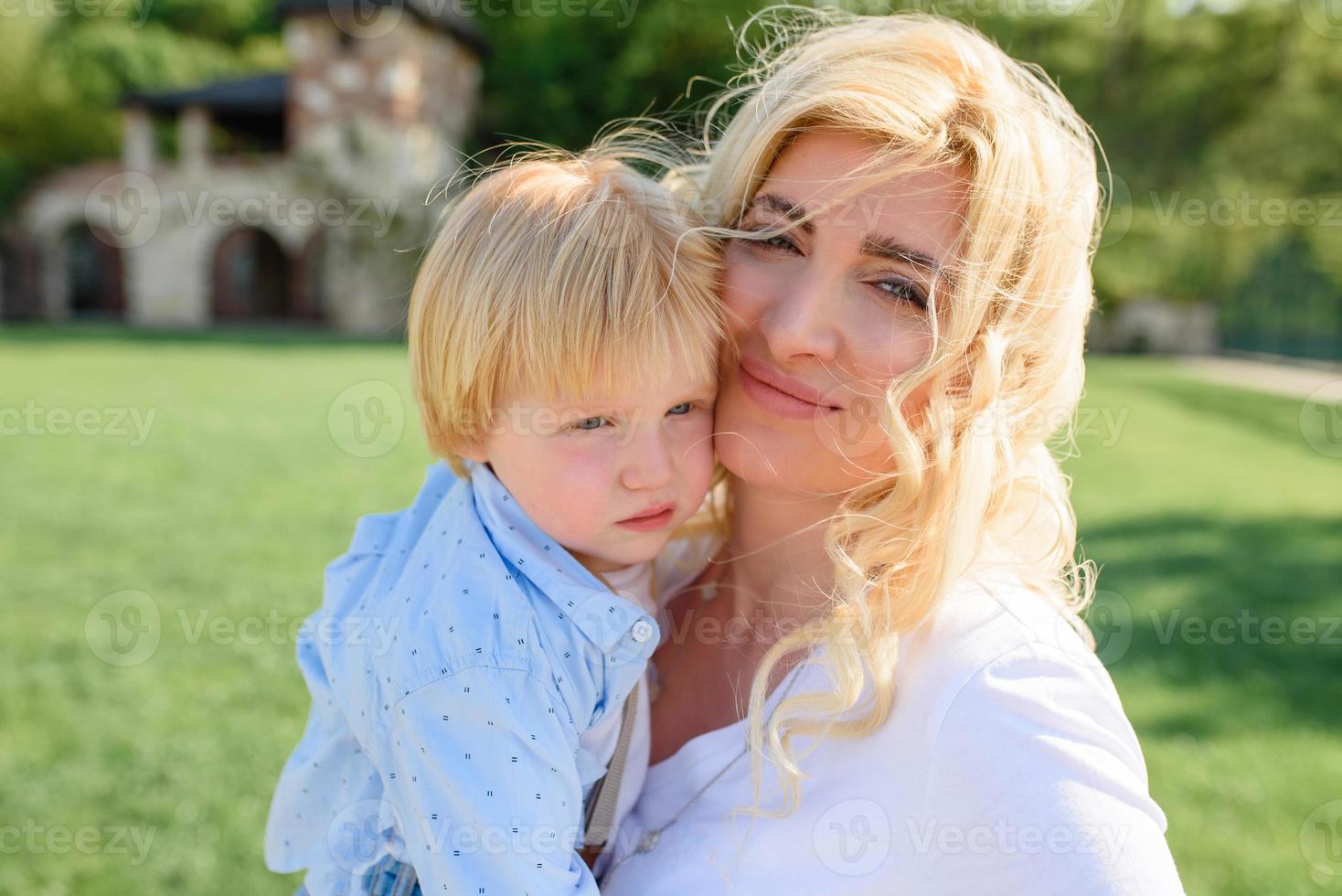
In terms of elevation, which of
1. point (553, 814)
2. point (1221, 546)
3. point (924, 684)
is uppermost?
point (924, 684)

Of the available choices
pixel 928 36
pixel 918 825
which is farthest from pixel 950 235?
pixel 918 825

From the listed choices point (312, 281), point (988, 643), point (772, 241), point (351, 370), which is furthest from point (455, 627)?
point (312, 281)

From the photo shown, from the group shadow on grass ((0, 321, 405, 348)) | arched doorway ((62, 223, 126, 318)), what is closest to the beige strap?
shadow on grass ((0, 321, 405, 348))

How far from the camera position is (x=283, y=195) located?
2509 centimetres

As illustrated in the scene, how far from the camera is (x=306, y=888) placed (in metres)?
1.82

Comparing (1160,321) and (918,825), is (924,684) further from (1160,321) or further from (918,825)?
(1160,321)

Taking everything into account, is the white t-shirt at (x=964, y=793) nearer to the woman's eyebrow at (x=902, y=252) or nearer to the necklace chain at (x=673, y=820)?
the necklace chain at (x=673, y=820)

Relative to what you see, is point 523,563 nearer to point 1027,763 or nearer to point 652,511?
point 652,511

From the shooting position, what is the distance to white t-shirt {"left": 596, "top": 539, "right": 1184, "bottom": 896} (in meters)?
1.18

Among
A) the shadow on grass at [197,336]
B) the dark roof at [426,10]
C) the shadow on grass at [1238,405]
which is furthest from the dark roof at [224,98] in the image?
the shadow on grass at [1238,405]

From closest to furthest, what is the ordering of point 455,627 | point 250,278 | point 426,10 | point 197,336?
1. point 455,627
2. point 197,336
3. point 426,10
4. point 250,278

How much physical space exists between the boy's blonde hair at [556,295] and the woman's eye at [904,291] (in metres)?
0.28

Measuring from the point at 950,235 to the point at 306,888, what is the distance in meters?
1.60

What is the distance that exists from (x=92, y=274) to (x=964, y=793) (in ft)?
107
